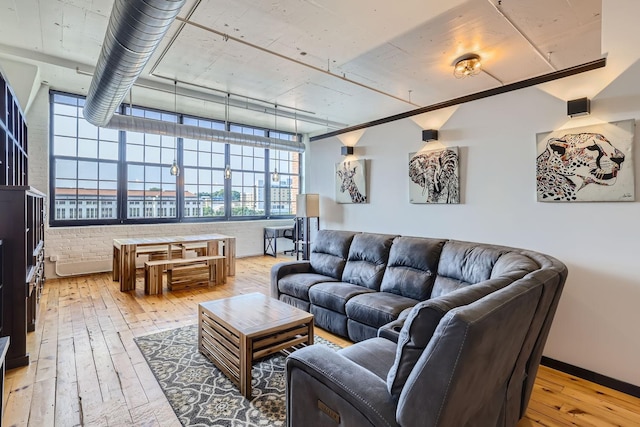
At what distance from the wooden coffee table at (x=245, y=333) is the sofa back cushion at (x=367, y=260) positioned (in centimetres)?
103

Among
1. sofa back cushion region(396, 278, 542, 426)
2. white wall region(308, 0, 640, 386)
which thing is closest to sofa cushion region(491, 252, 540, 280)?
sofa back cushion region(396, 278, 542, 426)

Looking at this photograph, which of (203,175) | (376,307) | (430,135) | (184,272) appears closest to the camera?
(376,307)

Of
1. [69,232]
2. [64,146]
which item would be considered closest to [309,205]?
[69,232]

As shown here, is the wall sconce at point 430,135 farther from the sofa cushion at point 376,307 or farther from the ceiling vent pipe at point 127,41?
the ceiling vent pipe at point 127,41

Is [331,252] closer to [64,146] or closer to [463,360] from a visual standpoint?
[463,360]

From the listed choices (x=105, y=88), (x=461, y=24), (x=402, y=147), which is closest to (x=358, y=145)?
(x=402, y=147)

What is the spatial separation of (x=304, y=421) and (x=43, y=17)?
4366 millimetres

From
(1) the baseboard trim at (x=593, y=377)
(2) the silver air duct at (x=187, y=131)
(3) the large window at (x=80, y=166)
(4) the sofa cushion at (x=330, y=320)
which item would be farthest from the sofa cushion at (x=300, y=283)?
(3) the large window at (x=80, y=166)

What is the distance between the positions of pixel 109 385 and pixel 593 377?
3673 millimetres

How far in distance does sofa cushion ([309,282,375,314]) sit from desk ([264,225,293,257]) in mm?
4487

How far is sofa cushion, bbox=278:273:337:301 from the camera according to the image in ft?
11.6

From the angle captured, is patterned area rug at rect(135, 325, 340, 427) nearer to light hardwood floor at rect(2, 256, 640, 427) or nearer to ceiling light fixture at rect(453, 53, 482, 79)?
light hardwood floor at rect(2, 256, 640, 427)

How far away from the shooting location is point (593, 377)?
2.46 metres

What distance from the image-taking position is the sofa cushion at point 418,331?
121cm
